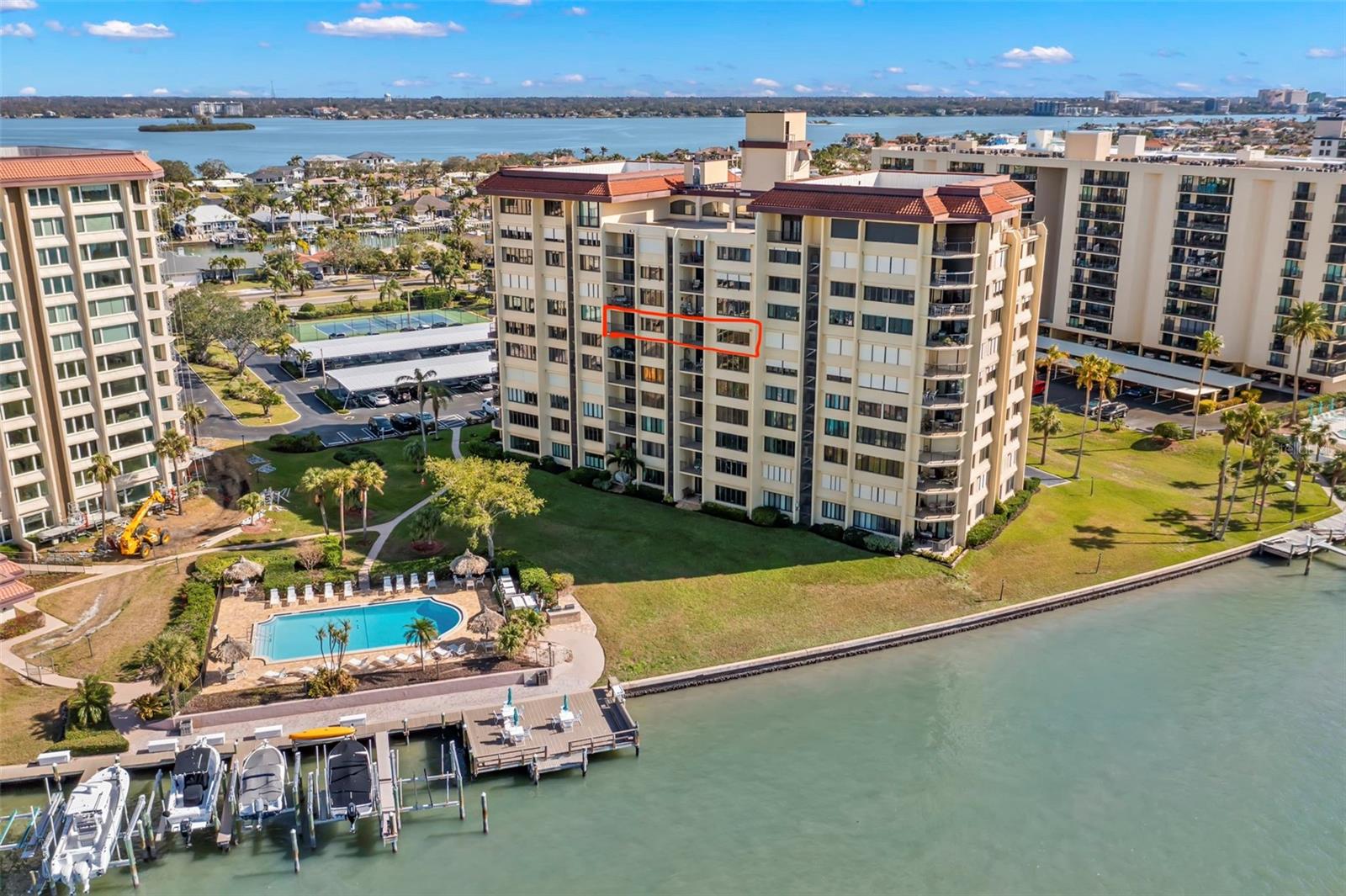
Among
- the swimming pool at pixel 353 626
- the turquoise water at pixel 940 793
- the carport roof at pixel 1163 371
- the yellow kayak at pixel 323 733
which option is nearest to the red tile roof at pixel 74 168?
the swimming pool at pixel 353 626

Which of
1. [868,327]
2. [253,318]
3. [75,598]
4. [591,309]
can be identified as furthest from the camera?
[253,318]

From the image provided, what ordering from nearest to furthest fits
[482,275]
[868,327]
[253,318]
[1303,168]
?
[868,327] → [1303,168] → [253,318] → [482,275]

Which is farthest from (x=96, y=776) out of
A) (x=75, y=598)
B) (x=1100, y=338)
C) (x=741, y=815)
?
(x=1100, y=338)

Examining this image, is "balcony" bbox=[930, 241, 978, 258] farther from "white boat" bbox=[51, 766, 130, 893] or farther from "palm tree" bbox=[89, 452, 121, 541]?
"palm tree" bbox=[89, 452, 121, 541]

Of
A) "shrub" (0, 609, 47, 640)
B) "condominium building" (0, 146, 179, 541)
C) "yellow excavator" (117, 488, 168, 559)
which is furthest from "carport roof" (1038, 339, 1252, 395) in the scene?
"shrub" (0, 609, 47, 640)

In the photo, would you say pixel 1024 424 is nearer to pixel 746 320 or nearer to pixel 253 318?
pixel 746 320
